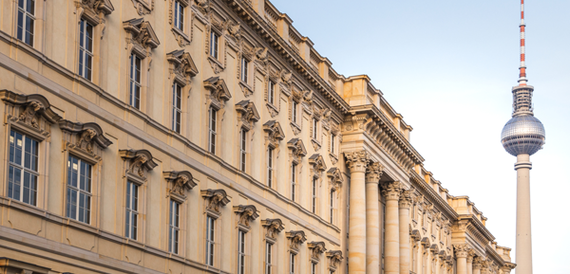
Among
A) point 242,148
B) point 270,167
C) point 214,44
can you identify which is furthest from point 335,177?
point 214,44

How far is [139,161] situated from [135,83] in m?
3.08

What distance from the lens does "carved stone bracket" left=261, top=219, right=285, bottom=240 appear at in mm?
45094

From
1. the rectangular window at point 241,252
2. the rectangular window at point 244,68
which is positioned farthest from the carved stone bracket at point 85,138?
the rectangular window at point 244,68

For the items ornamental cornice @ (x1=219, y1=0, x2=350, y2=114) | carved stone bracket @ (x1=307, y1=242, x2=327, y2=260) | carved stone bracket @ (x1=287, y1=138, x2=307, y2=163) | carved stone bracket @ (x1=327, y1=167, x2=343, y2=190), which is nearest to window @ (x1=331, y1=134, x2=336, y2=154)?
carved stone bracket @ (x1=327, y1=167, x2=343, y2=190)

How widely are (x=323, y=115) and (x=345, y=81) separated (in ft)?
19.7

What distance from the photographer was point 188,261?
36.8 meters

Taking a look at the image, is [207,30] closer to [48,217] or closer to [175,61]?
[175,61]

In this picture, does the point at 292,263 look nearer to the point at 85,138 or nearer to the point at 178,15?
the point at 178,15

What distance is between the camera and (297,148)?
5075 cm

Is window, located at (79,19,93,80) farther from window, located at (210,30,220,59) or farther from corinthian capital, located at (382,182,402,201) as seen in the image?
corinthian capital, located at (382,182,402,201)

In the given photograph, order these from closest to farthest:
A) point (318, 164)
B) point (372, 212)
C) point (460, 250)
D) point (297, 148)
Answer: point (297, 148) → point (318, 164) → point (372, 212) → point (460, 250)

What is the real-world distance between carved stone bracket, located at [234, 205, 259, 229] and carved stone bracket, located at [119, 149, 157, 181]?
8.36 m

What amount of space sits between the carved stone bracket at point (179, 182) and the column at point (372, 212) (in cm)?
2655

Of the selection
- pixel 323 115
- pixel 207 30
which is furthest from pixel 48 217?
pixel 323 115
